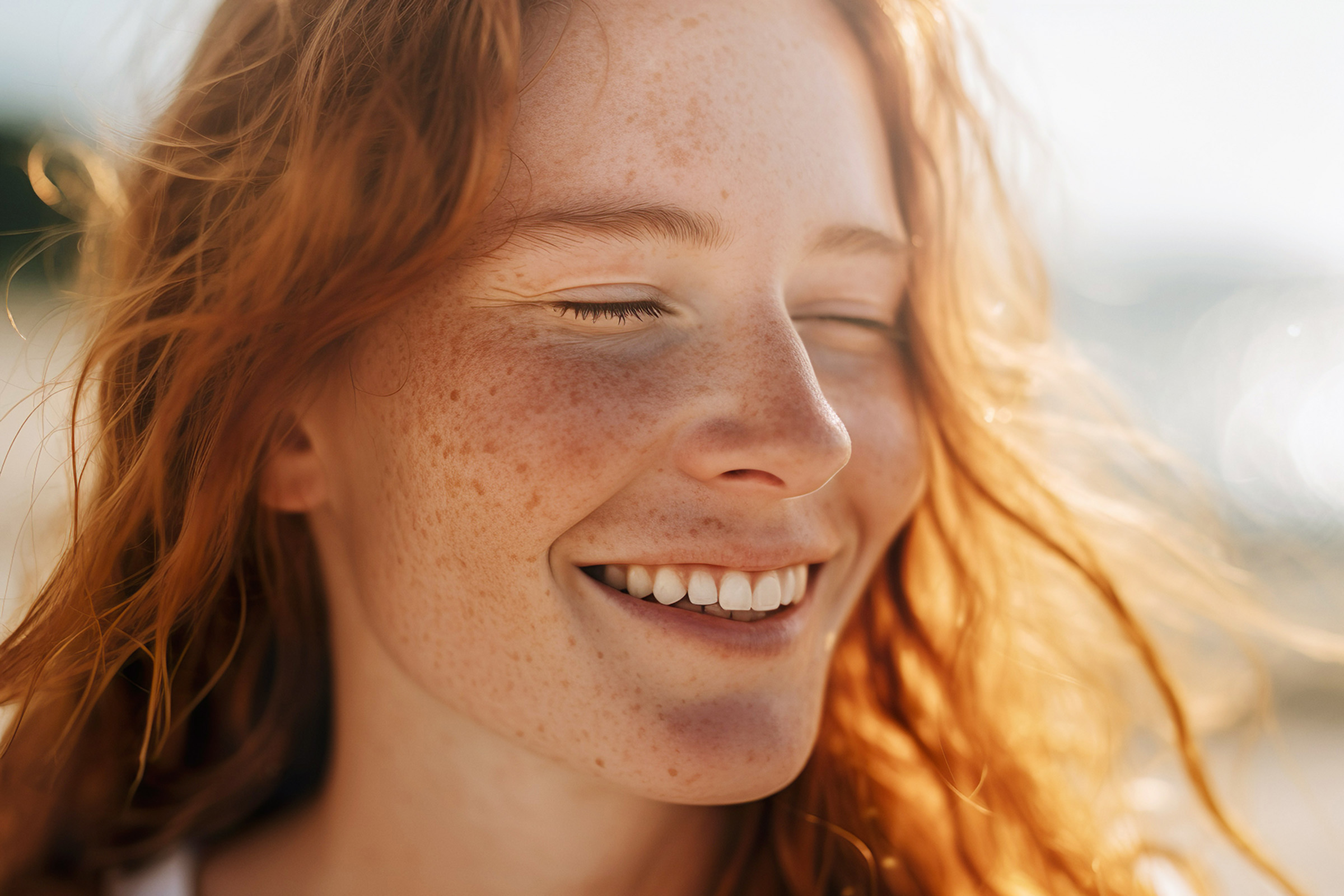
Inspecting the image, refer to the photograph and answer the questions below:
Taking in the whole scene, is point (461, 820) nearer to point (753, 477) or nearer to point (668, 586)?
point (668, 586)

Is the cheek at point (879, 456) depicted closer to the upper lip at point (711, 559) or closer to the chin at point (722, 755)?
the upper lip at point (711, 559)

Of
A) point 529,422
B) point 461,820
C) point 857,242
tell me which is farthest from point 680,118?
point 461,820

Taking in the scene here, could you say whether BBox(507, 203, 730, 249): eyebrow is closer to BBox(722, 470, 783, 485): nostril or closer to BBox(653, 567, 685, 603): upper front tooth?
BBox(722, 470, 783, 485): nostril

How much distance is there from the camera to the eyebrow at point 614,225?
103cm

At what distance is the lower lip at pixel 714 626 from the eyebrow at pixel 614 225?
412mm

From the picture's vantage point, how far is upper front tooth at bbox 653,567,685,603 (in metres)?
1.12

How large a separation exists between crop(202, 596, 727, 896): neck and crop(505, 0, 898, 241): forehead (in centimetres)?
74

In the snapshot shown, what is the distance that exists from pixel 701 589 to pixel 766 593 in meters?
0.10

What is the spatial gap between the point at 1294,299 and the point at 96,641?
60.9 feet

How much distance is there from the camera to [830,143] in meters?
1.18

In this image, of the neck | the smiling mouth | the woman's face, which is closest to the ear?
the woman's face

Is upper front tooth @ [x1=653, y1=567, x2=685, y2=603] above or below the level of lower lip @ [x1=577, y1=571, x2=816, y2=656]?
above

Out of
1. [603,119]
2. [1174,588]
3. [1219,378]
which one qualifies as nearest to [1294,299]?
[1219,378]

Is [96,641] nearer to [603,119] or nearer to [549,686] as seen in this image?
[549,686]
